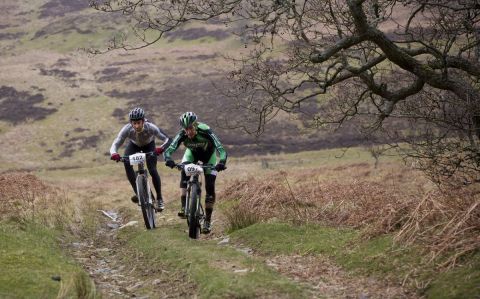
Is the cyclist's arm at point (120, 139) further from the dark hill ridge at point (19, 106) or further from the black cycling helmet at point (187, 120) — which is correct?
the dark hill ridge at point (19, 106)

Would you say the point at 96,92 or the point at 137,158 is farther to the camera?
the point at 96,92

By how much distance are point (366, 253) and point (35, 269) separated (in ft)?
16.4

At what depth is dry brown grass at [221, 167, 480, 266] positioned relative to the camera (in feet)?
23.3

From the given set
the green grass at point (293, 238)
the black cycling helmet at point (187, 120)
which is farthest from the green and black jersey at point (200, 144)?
the green grass at point (293, 238)

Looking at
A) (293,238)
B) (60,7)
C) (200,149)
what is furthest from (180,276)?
(60,7)

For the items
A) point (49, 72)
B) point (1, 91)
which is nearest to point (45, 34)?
point (49, 72)

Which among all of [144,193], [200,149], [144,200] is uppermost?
[200,149]

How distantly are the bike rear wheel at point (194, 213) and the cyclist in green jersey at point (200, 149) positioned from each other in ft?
1.10

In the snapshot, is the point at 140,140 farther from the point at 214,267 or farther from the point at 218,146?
the point at 214,267

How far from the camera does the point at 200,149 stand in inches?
468

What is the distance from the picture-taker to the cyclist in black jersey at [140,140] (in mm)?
12555

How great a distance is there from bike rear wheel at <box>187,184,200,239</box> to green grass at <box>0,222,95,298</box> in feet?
8.61

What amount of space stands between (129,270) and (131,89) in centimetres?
7500

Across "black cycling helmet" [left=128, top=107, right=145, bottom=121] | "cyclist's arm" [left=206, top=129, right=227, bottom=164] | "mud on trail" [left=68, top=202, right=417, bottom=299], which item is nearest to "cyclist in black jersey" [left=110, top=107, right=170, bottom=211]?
"black cycling helmet" [left=128, top=107, right=145, bottom=121]
